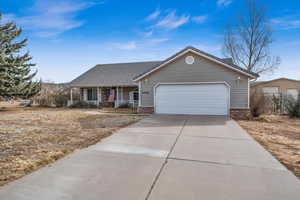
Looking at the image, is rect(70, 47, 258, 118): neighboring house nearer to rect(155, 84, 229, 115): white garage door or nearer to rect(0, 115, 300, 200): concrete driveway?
rect(155, 84, 229, 115): white garage door

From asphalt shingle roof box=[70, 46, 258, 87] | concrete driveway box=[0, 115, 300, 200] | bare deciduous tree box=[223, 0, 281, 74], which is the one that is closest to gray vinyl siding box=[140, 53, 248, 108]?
asphalt shingle roof box=[70, 46, 258, 87]

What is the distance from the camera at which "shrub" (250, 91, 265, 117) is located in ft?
36.0

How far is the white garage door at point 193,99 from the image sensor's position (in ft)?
36.1

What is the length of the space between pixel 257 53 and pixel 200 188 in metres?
20.5

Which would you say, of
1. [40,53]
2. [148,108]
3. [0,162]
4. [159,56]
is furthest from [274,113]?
[40,53]

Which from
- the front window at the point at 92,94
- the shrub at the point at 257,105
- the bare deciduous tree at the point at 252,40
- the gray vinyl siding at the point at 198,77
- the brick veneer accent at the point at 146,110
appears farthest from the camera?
the front window at the point at 92,94

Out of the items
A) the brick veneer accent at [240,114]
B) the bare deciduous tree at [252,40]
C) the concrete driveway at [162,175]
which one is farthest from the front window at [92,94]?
the bare deciduous tree at [252,40]

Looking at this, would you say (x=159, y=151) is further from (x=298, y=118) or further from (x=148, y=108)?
(x=298, y=118)

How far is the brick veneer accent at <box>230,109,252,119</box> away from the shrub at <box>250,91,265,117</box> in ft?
1.94

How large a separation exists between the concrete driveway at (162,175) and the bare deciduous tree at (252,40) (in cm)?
1728

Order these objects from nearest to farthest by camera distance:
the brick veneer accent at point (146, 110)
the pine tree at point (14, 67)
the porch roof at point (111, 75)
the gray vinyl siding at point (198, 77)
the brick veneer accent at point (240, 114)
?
the brick veneer accent at point (240, 114)
the gray vinyl siding at point (198, 77)
the brick veneer accent at point (146, 110)
the pine tree at point (14, 67)
the porch roof at point (111, 75)

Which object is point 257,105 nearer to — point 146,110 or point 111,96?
point 146,110

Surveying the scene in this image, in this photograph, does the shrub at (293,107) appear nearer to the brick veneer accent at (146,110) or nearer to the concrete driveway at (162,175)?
the concrete driveway at (162,175)

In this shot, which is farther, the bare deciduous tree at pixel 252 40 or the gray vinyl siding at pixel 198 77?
the bare deciduous tree at pixel 252 40
